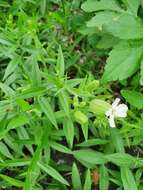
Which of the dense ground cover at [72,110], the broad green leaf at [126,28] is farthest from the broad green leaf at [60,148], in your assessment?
the broad green leaf at [126,28]

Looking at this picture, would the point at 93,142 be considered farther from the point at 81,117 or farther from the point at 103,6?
the point at 103,6

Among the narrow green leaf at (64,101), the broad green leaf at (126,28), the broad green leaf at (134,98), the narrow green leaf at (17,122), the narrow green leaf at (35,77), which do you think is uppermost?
the broad green leaf at (126,28)

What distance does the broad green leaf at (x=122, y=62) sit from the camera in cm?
209

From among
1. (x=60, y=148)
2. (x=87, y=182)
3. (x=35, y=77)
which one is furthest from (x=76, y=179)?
(x=35, y=77)

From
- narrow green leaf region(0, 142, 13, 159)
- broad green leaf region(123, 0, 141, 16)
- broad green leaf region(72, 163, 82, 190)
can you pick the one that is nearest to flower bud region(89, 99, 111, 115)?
broad green leaf region(72, 163, 82, 190)

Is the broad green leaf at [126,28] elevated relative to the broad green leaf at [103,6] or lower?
lower

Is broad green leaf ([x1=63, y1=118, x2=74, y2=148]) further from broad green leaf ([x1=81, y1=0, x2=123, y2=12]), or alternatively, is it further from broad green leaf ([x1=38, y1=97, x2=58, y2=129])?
broad green leaf ([x1=81, y1=0, x2=123, y2=12])

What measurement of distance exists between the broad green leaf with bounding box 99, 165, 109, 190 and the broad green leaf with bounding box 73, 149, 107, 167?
1.3 inches

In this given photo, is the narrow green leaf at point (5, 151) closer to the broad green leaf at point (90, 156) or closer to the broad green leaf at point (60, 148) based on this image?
the broad green leaf at point (60, 148)

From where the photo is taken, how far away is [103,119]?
192cm

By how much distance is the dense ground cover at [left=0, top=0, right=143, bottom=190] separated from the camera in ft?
6.17

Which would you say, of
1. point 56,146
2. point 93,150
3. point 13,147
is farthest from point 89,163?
point 13,147

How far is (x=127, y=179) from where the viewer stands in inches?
79.9

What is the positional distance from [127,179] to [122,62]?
530mm
